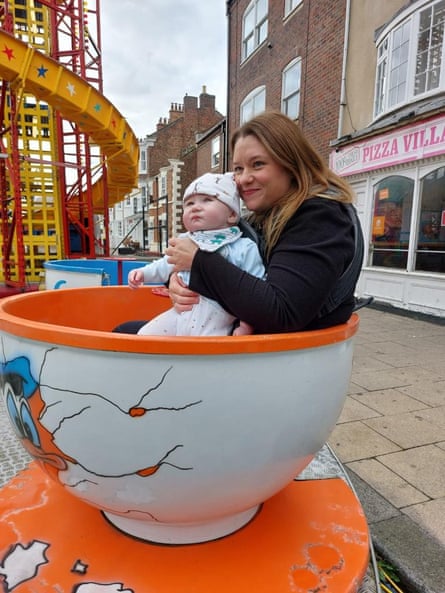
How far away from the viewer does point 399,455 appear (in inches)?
84.5

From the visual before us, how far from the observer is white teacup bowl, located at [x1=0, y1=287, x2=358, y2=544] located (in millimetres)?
882

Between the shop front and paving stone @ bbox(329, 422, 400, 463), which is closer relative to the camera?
paving stone @ bbox(329, 422, 400, 463)

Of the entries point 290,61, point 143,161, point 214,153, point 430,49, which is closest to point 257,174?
point 430,49

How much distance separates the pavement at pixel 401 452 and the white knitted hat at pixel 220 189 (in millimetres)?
1363

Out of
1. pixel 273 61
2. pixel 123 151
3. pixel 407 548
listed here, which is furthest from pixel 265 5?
pixel 407 548

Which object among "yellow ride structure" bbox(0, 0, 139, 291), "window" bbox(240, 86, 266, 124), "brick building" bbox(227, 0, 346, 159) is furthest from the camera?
"window" bbox(240, 86, 266, 124)

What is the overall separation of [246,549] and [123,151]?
7.25m

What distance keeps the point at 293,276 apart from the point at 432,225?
5.85m

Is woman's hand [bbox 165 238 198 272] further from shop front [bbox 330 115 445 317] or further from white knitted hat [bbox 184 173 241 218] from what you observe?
shop front [bbox 330 115 445 317]

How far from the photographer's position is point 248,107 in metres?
11.8

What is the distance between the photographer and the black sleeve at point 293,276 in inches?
38.3

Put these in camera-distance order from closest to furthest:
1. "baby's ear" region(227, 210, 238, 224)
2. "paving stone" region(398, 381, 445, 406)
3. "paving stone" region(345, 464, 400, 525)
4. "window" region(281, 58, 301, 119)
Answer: "baby's ear" region(227, 210, 238, 224), "paving stone" region(345, 464, 400, 525), "paving stone" region(398, 381, 445, 406), "window" region(281, 58, 301, 119)

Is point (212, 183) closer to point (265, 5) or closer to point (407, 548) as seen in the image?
point (407, 548)

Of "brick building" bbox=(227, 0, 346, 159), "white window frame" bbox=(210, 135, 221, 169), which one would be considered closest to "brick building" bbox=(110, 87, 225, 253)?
"white window frame" bbox=(210, 135, 221, 169)
